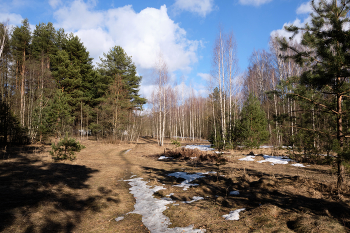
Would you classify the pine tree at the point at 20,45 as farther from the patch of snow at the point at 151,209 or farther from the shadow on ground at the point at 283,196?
the shadow on ground at the point at 283,196

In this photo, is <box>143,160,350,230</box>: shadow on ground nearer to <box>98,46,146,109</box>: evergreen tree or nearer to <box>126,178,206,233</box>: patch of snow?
<box>126,178,206,233</box>: patch of snow

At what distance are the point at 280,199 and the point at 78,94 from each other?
2620 cm

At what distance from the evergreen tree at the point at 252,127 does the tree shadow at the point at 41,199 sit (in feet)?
37.9

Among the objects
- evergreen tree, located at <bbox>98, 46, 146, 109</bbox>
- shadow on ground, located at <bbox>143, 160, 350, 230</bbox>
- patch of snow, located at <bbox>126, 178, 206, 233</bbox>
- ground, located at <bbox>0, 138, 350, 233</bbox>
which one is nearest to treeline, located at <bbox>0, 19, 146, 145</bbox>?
evergreen tree, located at <bbox>98, 46, 146, 109</bbox>

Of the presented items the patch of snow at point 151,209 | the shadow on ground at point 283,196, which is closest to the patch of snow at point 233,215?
the shadow on ground at point 283,196

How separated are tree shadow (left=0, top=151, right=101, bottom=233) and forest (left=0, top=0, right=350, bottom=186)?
6283 mm

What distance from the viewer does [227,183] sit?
21.4 ft

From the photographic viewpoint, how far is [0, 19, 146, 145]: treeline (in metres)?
15.3

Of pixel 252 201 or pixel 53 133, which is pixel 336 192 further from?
pixel 53 133

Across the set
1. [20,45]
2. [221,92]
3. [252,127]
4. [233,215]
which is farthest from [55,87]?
[233,215]

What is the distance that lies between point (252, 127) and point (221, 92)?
450 centimetres

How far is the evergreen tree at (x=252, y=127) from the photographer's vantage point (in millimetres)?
14484

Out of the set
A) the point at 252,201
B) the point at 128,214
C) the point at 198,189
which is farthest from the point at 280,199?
the point at 128,214

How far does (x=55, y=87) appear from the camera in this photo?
2280 centimetres
